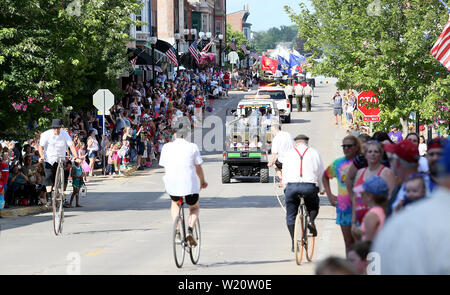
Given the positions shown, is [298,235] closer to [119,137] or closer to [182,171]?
[182,171]

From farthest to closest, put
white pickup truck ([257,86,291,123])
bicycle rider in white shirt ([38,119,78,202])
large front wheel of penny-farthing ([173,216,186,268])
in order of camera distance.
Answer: white pickup truck ([257,86,291,123]) < bicycle rider in white shirt ([38,119,78,202]) < large front wheel of penny-farthing ([173,216,186,268])

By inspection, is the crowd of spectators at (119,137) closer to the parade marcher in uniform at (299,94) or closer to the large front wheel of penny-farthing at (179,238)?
the large front wheel of penny-farthing at (179,238)

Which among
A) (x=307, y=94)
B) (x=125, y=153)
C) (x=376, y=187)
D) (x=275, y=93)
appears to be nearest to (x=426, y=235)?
(x=376, y=187)

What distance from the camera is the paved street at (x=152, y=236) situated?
11984 mm

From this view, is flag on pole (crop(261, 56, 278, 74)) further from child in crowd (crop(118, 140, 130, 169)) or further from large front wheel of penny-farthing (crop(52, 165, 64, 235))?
large front wheel of penny-farthing (crop(52, 165, 64, 235))

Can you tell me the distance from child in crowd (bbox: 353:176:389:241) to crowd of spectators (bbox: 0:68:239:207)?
5396mm

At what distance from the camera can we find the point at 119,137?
36500 mm

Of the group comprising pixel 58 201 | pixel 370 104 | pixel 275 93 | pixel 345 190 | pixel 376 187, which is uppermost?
pixel 275 93

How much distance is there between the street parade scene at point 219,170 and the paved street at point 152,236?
→ 5cm

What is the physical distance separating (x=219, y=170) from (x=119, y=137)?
190 inches

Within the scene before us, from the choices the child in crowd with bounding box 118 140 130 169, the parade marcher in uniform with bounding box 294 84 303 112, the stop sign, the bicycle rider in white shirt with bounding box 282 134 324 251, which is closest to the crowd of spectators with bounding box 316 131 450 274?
the bicycle rider in white shirt with bounding box 282 134 324 251

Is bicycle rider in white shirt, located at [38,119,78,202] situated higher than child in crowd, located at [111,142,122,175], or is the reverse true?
bicycle rider in white shirt, located at [38,119,78,202]

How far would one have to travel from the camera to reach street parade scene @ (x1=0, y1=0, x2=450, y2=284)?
7.44m

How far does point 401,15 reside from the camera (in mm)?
28750
